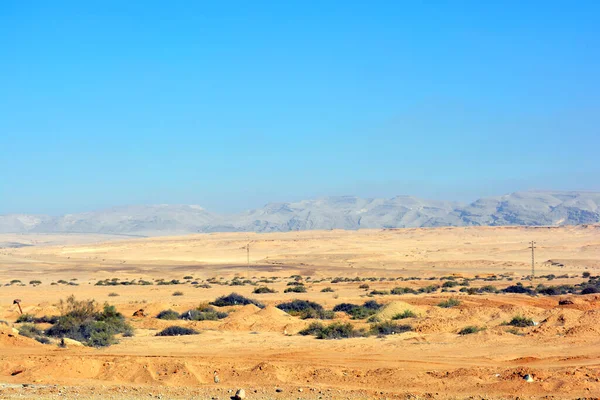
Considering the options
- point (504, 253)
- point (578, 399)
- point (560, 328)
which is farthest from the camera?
point (504, 253)

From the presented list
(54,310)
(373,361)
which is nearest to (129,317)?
(54,310)

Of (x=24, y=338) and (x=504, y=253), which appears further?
(x=504, y=253)

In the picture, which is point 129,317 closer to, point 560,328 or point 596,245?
point 560,328

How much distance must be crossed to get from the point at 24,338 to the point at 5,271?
65090mm

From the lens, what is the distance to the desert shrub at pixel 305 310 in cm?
3090

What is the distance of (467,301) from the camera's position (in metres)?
37.5

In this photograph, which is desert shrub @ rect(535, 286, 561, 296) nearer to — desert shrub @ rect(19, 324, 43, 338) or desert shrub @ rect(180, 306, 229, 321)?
desert shrub @ rect(180, 306, 229, 321)

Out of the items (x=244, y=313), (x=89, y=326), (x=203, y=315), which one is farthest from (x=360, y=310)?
(x=89, y=326)

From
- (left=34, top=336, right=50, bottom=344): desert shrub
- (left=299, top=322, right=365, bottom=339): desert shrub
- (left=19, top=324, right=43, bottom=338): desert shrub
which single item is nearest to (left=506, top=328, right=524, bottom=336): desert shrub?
(left=299, top=322, right=365, bottom=339): desert shrub

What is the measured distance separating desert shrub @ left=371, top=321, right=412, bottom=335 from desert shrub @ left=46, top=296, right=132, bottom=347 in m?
8.21

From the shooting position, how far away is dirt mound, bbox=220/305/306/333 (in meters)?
26.8

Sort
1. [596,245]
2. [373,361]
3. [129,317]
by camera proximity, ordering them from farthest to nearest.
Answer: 1. [596,245]
2. [129,317]
3. [373,361]

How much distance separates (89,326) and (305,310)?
10822 millimetres

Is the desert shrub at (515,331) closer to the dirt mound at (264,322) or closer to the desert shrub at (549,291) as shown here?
the dirt mound at (264,322)
